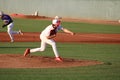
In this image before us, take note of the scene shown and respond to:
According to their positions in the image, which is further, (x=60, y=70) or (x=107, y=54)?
(x=107, y=54)

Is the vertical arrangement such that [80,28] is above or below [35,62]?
below

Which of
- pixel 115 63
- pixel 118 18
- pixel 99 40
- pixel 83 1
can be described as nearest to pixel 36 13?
pixel 83 1

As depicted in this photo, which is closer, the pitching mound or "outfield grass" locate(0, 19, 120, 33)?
the pitching mound

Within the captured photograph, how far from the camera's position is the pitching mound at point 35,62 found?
13.4 metres

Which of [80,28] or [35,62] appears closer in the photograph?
[35,62]

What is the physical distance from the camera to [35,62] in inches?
548

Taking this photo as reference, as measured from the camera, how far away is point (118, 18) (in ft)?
140

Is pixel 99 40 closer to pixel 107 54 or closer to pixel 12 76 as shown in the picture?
pixel 107 54

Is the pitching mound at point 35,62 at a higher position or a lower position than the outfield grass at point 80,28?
higher

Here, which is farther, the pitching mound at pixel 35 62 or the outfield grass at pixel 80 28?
the outfield grass at pixel 80 28

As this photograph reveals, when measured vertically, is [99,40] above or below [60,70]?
below

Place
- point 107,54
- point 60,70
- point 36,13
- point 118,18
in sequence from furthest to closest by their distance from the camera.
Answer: point 36,13
point 118,18
point 107,54
point 60,70

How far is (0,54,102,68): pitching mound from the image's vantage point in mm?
13352

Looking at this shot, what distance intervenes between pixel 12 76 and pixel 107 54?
7.30 m
